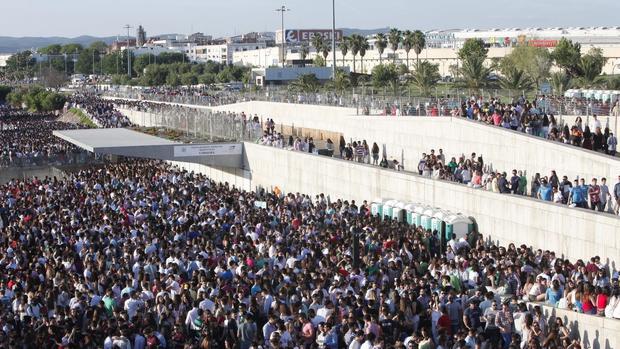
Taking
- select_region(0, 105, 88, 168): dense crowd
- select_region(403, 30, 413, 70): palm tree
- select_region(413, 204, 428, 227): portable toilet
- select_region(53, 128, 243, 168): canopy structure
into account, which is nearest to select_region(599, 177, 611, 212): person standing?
select_region(413, 204, 428, 227): portable toilet

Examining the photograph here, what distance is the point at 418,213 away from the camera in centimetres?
2812

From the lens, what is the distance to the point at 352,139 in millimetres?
41094

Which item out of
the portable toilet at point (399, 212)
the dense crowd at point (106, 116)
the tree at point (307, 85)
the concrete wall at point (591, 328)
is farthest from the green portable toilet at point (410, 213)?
the dense crowd at point (106, 116)

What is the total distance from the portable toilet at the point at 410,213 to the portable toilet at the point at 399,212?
0.10m

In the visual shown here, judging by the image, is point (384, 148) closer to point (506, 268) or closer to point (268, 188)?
point (268, 188)

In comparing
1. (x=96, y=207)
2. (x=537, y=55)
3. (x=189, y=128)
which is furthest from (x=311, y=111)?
(x=537, y=55)

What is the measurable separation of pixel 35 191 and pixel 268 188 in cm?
931

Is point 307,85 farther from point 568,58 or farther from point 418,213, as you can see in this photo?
point 418,213

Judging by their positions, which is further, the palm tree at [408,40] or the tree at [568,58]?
the palm tree at [408,40]

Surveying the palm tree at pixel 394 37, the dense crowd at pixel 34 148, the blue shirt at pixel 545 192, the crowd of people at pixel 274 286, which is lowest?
the dense crowd at pixel 34 148

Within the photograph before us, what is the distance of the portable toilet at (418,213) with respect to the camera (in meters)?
27.9

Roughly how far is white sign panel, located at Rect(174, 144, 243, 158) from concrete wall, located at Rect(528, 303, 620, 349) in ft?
84.3

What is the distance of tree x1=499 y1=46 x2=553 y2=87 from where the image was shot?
208ft

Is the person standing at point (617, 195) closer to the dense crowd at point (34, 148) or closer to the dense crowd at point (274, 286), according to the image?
the dense crowd at point (274, 286)
